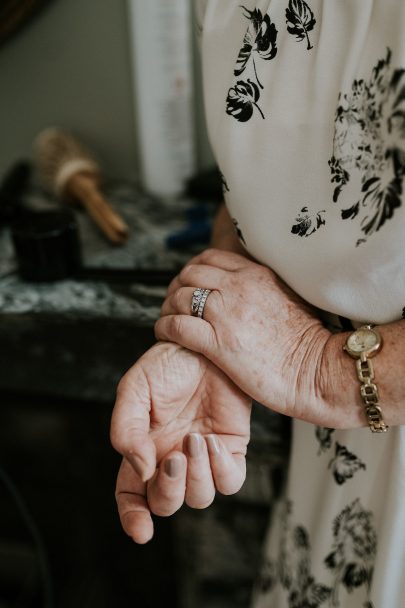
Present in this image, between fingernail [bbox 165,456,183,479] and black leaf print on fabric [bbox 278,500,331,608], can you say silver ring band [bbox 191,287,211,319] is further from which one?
black leaf print on fabric [bbox 278,500,331,608]

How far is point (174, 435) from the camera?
19.1 inches

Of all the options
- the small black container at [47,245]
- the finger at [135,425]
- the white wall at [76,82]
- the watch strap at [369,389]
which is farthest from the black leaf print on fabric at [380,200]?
the white wall at [76,82]

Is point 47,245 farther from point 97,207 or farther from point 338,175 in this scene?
point 338,175

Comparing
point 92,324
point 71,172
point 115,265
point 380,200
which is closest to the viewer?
point 380,200

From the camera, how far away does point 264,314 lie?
49cm

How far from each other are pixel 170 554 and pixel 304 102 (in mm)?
781

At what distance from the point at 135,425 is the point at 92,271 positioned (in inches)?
12.1

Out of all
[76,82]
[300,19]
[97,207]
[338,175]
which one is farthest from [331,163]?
[76,82]

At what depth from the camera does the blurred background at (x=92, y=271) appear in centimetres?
66

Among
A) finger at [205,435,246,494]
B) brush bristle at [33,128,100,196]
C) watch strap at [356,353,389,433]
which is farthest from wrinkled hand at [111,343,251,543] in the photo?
brush bristle at [33,128,100,196]

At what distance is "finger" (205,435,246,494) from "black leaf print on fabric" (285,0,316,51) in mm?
313

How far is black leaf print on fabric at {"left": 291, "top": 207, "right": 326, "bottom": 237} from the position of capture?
46cm

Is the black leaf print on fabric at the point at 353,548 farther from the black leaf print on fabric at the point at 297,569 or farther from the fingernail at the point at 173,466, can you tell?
the fingernail at the point at 173,466

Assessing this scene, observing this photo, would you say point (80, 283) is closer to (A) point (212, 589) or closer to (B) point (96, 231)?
(B) point (96, 231)
